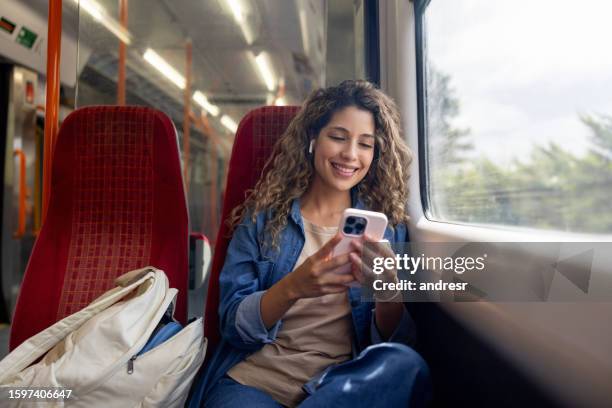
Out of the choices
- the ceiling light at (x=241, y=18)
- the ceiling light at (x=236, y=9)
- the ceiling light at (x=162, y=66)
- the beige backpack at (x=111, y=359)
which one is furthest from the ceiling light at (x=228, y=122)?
the beige backpack at (x=111, y=359)

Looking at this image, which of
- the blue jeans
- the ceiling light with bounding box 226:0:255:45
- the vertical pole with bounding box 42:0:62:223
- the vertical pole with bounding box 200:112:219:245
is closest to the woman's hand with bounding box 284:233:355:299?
the blue jeans

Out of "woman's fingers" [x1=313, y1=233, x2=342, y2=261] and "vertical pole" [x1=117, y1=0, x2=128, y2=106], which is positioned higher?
"vertical pole" [x1=117, y1=0, x2=128, y2=106]

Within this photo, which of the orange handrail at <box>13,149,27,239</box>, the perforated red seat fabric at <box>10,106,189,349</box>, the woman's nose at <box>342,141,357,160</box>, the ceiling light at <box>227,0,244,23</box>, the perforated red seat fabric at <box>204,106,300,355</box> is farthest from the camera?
the orange handrail at <box>13,149,27,239</box>

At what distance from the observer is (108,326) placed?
1117mm

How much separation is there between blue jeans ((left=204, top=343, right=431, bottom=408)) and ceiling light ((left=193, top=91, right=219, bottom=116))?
3311 millimetres

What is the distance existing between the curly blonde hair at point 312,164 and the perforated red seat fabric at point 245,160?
0.07 meters

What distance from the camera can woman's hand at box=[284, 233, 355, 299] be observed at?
96 cm

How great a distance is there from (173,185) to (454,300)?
957 mm

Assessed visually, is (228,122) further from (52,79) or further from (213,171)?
(52,79)

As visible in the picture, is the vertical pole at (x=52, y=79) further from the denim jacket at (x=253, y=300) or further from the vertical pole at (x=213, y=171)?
the vertical pole at (x=213, y=171)

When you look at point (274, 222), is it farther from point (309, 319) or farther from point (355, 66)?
point (355, 66)

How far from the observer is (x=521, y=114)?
1.06m

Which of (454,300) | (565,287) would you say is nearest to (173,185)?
(454,300)

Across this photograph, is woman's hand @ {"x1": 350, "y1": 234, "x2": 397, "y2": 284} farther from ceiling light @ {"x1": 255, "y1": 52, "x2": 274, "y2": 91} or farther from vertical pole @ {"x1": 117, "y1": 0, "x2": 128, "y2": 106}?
ceiling light @ {"x1": 255, "y1": 52, "x2": 274, "y2": 91}
